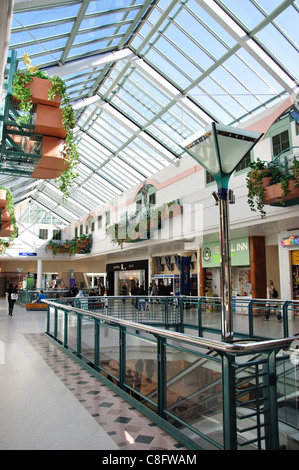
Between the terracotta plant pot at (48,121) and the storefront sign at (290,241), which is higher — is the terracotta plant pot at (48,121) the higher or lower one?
the higher one

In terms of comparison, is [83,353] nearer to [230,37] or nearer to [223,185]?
[223,185]

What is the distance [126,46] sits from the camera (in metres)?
13.9

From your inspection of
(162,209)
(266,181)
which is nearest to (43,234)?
(162,209)

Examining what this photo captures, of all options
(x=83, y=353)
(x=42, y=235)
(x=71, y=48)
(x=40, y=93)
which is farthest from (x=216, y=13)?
(x=42, y=235)

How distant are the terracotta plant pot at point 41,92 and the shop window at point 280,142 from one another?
9517mm

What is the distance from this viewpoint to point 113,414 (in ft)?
13.0

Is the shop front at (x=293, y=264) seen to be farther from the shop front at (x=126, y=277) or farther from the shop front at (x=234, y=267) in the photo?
the shop front at (x=126, y=277)

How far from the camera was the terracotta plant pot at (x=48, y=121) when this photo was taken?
163 inches

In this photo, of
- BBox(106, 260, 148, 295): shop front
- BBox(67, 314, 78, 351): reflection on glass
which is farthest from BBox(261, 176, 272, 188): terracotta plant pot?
BBox(106, 260, 148, 295): shop front

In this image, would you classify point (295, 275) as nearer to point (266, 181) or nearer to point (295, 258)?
point (295, 258)

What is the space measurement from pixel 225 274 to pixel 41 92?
3003 millimetres

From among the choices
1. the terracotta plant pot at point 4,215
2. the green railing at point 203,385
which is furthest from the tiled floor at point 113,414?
the terracotta plant pot at point 4,215

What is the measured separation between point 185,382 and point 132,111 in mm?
15579

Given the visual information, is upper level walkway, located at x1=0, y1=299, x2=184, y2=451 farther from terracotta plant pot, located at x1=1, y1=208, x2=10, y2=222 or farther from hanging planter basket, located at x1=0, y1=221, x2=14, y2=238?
hanging planter basket, located at x1=0, y1=221, x2=14, y2=238
